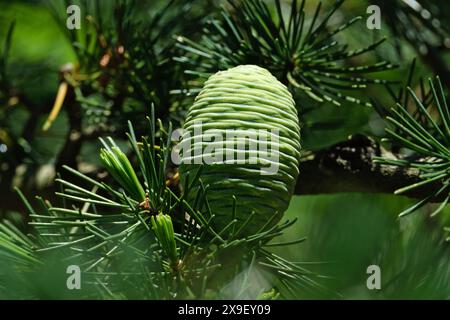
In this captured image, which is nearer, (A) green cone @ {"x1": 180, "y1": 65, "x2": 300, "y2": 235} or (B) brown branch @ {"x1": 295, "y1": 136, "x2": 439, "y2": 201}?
(A) green cone @ {"x1": 180, "y1": 65, "x2": 300, "y2": 235}

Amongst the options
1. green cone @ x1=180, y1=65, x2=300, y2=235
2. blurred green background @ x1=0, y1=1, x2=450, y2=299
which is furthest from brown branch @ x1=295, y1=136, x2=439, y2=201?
green cone @ x1=180, y1=65, x2=300, y2=235

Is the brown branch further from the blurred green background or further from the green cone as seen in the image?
the green cone

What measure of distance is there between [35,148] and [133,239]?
728 mm

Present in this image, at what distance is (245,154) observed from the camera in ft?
1.91

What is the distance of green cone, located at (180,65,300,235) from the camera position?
58 centimetres

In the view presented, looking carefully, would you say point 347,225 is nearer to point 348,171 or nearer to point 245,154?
point 348,171

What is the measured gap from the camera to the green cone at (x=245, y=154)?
584 mm

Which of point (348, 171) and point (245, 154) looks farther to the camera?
point (348, 171)

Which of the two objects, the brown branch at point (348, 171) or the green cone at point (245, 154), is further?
the brown branch at point (348, 171)

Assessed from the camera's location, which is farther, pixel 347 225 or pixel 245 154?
pixel 347 225

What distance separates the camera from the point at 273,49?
2.65 ft

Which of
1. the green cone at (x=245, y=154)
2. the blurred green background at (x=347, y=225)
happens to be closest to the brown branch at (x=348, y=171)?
the blurred green background at (x=347, y=225)

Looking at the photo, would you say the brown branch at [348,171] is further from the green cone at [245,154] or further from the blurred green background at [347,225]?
the green cone at [245,154]

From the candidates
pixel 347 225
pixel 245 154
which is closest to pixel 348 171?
pixel 347 225
